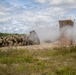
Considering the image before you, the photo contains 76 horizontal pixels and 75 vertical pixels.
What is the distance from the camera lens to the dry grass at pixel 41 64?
996cm

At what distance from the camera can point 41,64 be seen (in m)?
11.8

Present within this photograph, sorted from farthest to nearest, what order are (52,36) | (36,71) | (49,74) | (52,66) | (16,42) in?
(52,36) < (16,42) < (52,66) < (36,71) < (49,74)

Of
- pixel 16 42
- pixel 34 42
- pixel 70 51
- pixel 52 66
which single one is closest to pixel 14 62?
pixel 52 66

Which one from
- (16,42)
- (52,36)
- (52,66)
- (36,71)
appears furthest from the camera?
(52,36)

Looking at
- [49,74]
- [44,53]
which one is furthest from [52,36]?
[49,74]

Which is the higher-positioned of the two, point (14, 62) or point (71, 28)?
point (71, 28)

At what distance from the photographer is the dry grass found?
9961mm

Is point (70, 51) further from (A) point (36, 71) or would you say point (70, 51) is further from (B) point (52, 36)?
(B) point (52, 36)

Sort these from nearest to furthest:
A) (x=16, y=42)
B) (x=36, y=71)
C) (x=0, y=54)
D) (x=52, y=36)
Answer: (x=36, y=71), (x=0, y=54), (x=16, y=42), (x=52, y=36)

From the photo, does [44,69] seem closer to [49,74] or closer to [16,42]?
[49,74]

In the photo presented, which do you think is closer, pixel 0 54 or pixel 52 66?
pixel 52 66

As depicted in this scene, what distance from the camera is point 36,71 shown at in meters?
10.4

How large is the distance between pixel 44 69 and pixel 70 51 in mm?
4967

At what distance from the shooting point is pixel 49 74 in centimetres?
970
